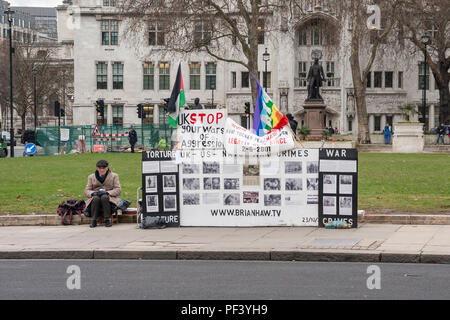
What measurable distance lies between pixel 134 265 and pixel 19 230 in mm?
4610

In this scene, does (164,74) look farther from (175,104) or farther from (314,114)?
(175,104)

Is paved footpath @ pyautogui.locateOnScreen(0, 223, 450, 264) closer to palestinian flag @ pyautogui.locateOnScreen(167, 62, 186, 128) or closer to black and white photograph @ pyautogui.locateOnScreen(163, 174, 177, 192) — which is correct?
black and white photograph @ pyautogui.locateOnScreen(163, 174, 177, 192)

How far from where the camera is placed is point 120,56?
74.8 meters

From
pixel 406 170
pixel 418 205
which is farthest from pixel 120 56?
pixel 418 205

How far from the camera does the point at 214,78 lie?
74.6 meters

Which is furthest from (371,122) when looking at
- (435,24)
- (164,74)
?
(435,24)

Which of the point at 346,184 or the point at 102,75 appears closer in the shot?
the point at 346,184

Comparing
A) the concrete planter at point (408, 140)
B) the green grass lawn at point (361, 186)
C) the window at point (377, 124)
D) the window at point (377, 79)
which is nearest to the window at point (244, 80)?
the window at point (377, 79)

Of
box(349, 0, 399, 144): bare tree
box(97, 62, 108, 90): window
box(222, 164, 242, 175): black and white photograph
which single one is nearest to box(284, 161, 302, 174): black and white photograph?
box(222, 164, 242, 175): black and white photograph

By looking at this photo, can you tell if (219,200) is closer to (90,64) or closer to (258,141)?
(258,141)

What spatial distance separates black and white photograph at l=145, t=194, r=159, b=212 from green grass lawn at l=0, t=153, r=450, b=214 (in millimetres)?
3061

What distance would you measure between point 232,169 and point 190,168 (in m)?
0.82

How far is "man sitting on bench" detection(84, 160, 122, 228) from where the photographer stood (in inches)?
622

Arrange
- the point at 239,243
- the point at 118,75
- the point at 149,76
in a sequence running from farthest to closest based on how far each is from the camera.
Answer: the point at 149,76 < the point at 118,75 < the point at 239,243
